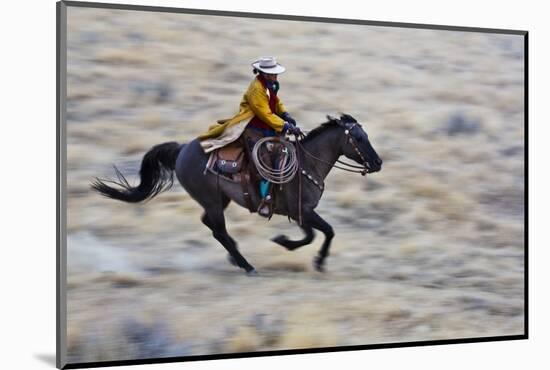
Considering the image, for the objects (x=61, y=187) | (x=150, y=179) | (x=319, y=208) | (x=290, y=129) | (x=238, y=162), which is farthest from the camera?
(x=319, y=208)

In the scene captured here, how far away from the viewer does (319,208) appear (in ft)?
29.1

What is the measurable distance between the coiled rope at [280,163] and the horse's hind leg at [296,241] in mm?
450

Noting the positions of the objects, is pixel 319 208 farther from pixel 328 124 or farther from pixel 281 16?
pixel 281 16

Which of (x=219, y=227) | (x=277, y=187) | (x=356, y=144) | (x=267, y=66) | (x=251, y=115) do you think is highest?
(x=267, y=66)

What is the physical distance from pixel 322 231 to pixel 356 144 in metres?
0.77

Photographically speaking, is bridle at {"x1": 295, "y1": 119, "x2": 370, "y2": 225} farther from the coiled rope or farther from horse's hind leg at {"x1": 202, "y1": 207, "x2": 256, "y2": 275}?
horse's hind leg at {"x1": 202, "y1": 207, "x2": 256, "y2": 275}

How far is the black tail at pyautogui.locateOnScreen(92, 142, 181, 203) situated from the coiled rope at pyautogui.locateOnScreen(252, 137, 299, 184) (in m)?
0.63

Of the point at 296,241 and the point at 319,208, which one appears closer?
the point at 296,241

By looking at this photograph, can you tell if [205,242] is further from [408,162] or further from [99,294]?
[408,162]

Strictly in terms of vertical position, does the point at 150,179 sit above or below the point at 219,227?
above

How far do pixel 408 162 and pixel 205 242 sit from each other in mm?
1964

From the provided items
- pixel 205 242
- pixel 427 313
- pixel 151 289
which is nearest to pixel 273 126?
pixel 205 242

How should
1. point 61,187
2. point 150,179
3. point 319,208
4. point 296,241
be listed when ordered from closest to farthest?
point 61,187
point 150,179
point 296,241
point 319,208

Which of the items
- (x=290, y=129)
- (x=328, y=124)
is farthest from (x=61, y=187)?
(x=328, y=124)
